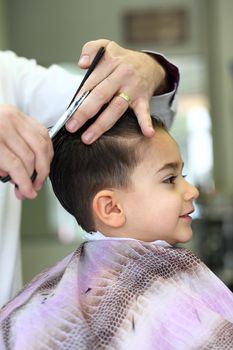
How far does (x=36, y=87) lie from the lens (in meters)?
1.29

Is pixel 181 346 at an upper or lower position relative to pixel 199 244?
upper

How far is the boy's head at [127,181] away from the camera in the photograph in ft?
3.50

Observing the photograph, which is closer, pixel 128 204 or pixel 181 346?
pixel 181 346

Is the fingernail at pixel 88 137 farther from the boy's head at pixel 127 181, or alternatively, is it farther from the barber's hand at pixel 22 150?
the barber's hand at pixel 22 150

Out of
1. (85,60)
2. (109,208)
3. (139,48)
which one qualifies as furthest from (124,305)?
(139,48)

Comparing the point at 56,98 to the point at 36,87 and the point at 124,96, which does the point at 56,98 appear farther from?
the point at 124,96

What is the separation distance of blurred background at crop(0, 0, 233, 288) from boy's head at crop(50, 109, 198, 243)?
325 cm

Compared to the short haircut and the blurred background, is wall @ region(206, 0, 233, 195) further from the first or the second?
the short haircut

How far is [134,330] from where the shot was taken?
0.87 m

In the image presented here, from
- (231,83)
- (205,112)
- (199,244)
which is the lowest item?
(199,244)

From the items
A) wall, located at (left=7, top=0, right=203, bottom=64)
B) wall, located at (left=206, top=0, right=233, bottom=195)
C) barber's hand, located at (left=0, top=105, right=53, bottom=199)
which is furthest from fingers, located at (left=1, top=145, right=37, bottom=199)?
wall, located at (left=7, top=0, right=203, bottom=64)

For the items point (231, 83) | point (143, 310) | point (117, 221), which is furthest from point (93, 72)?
point (231, 83)

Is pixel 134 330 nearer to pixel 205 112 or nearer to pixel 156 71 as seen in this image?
pixel 156 71

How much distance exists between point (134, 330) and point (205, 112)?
3.74 metres
